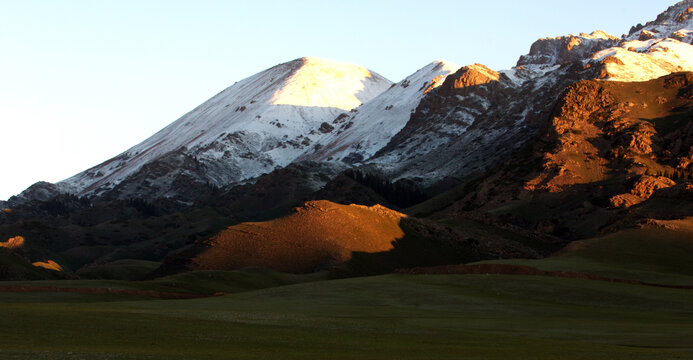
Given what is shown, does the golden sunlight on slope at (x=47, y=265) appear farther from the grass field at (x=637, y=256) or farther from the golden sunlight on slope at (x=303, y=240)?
the grass field at (x=637, y=256)

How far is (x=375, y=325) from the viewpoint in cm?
3139

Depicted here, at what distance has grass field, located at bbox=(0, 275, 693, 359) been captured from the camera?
71.5 feet

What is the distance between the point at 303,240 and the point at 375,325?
64.7 meters

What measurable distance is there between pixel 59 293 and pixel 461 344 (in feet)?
96.7

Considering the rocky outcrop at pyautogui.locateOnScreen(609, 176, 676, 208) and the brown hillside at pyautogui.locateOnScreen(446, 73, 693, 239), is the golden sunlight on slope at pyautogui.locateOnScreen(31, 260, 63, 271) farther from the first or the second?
the rocky outcrop at pyautogui.locateOnScreen(609, 176, 676, 208)

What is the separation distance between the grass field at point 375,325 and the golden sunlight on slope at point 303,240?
39.7 metres

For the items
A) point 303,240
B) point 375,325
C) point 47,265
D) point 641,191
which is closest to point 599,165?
point 641,191

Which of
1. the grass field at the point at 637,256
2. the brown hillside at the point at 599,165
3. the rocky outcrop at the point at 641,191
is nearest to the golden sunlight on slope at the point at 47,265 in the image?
the grass field at the point at 637,256

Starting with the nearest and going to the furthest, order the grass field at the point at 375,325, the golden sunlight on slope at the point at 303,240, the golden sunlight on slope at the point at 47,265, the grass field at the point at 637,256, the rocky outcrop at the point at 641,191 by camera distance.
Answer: the grass field at the point at 375,325 → the grass field at the point at 637,256 → the golden sunlight on slope at the point at 303,240 → the golden sunlight on slope at the point at 47,265 → the rocky outcrop at the point at 641,191

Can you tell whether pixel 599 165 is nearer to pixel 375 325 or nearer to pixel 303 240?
pixel 303 240

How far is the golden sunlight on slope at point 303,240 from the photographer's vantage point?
91.9 meters

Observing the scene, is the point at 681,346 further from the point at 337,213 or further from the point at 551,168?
the point at 551,168

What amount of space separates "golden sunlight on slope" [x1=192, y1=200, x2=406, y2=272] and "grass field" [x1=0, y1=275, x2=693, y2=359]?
39687mm

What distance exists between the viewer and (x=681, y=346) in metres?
24.3
